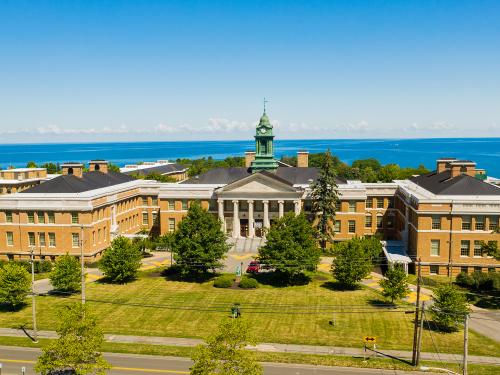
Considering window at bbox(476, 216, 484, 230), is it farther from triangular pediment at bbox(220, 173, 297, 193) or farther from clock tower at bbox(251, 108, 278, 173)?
clock tower at bbox(251, 108, 278, 173)

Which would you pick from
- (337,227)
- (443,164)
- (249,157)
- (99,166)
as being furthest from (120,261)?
(443,164)

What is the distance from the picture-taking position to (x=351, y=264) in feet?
177

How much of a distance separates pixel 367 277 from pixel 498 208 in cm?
1834

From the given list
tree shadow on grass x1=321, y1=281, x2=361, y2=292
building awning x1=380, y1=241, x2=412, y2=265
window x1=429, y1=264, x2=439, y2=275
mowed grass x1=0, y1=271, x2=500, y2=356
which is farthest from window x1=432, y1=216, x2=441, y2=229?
tree shadow on grass x1=321, y1=281, x2=361, y2=292

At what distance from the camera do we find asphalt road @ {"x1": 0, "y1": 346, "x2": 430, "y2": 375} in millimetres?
34625

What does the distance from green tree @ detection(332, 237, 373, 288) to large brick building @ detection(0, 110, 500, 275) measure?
1015 cm

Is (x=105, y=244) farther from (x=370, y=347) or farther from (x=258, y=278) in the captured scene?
(x=370, y=347)

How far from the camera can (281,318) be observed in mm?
46000

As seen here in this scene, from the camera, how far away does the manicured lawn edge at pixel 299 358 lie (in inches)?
1388

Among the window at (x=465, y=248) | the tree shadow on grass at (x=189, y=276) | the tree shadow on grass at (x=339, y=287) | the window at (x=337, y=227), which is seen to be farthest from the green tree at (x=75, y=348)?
the window at (x=337, y=227)

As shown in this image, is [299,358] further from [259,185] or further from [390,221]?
[390,221]

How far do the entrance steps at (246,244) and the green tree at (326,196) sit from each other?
9590 mm

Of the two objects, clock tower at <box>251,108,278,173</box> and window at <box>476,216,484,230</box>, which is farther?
clock tower at <box>251,108,278,173</box>

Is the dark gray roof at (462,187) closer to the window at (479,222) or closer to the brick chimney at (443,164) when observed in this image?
the window at (479,222)
